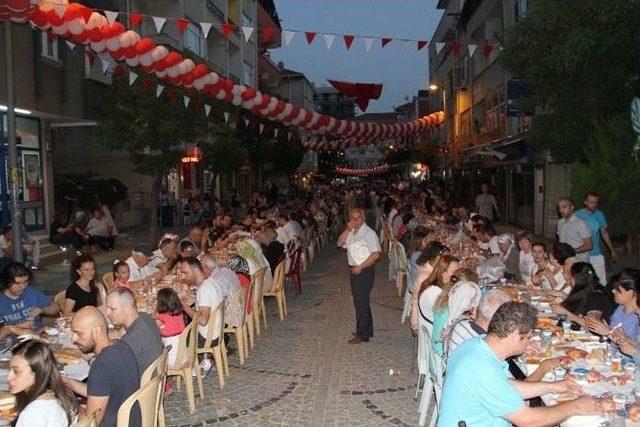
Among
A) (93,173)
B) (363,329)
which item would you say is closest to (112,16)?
(363,329)

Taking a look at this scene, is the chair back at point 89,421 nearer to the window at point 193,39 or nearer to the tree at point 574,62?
the tree at point 574,62

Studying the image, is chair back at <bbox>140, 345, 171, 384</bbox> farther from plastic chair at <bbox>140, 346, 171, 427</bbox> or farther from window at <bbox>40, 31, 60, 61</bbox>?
window at <bbox>40, 31, 60, 61</bbox>

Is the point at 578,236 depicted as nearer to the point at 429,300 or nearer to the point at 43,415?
the point at 429,300

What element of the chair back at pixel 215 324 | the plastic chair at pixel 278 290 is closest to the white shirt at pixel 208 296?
the chair back at pixel 215 324

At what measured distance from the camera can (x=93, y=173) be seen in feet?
81.4

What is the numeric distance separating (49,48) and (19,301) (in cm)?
1256

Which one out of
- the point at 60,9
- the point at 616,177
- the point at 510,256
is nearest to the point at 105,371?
the point at 510,256

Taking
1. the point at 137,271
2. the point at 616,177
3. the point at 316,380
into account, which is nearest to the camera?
the point at 316,380

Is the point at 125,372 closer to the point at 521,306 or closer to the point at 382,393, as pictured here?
the point at 521,306

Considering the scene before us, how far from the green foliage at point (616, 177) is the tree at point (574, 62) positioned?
1.43 m

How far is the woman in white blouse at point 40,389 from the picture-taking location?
369 centimetres

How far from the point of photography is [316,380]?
7.88m

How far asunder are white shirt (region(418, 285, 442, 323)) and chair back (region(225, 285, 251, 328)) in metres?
2.75

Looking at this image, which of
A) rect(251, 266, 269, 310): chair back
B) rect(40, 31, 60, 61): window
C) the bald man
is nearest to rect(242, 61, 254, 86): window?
rect(40, 31, 60, 61): window
